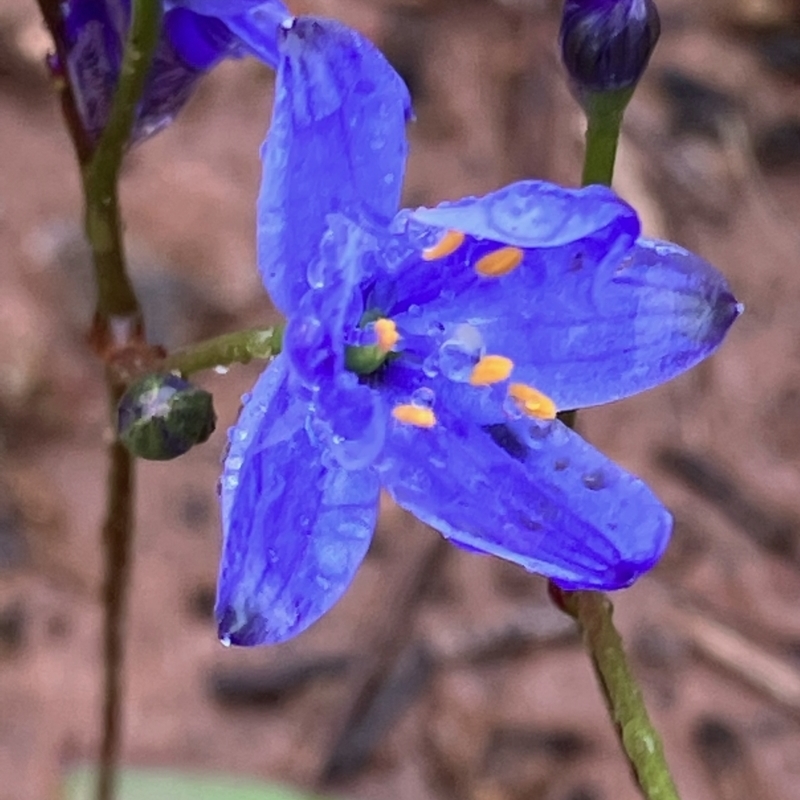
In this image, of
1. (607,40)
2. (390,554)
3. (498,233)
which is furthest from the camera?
(390,554)

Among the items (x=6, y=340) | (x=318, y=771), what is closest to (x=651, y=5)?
(x=318, y=771)

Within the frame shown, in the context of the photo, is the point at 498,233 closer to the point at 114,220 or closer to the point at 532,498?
the point at 532,498

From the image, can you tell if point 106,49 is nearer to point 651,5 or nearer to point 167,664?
point 651,5

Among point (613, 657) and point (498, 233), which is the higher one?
point (498, 233)

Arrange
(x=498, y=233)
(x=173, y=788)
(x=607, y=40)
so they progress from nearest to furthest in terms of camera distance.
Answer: (x=498, y=233) < (x=607, y=40) < (x=173, y=788)

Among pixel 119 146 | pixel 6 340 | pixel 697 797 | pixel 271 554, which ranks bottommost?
pixel 697 797

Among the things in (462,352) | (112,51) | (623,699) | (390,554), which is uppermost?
(112,51)

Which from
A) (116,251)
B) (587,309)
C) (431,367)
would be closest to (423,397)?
(431,367)

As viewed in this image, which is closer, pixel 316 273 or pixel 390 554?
pixel 316 273

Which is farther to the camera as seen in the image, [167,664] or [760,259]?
[760,259]
